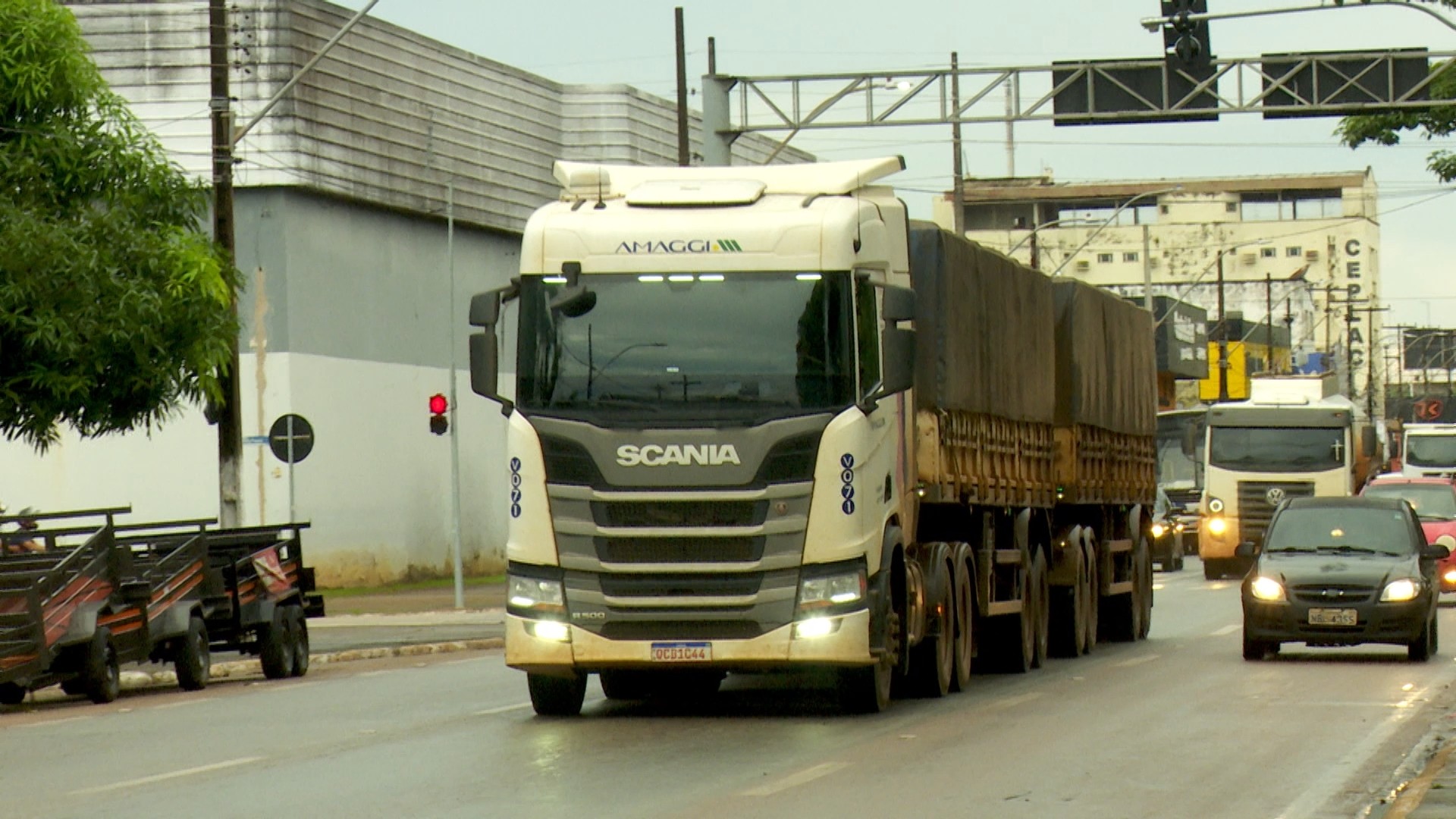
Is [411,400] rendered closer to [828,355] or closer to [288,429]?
[288,429]

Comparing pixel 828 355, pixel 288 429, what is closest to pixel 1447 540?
pixel 288 429

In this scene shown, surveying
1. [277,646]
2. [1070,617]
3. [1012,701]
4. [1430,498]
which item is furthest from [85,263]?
[1430,498]

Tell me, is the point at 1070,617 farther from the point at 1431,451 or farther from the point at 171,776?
the point at 1431,451

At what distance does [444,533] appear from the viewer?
48.8 m

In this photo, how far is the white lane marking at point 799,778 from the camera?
12.3 meters

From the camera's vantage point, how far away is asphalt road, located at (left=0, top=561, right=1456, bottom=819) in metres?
12.0

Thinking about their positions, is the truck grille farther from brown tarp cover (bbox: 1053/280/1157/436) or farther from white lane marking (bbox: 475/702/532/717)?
white lane marking (bbox: 475/702/532/717)

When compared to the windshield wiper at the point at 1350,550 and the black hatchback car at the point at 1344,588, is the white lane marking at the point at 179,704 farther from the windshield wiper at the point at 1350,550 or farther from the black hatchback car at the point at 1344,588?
the windshield wiper at the point at 1350,550

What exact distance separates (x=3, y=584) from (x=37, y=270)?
24.8ft

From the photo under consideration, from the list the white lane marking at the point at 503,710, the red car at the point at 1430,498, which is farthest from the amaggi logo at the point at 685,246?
the red car at the point at 1430,498

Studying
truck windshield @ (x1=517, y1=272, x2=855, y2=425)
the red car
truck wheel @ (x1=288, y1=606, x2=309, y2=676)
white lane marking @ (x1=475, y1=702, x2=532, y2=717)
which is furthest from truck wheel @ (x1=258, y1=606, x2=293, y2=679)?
the red car

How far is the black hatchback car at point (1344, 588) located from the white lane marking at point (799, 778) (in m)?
10.3

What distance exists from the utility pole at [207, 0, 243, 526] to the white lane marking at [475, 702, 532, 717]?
9.63 meters

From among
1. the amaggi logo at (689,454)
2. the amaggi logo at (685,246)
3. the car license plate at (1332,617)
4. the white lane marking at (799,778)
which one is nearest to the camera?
the white lane marking at (799,778)
